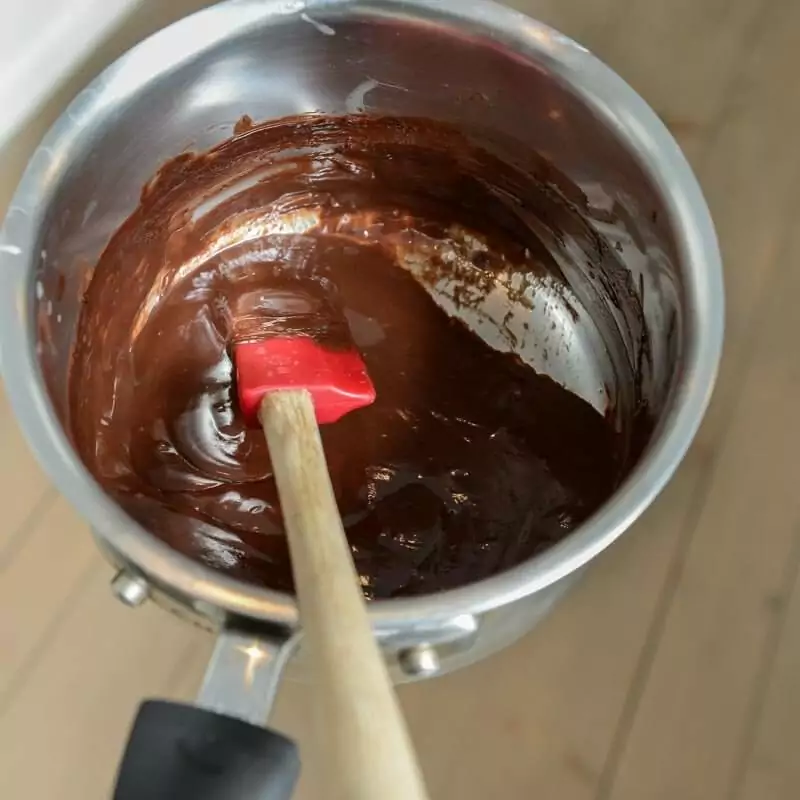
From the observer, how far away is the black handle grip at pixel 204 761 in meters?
0.49

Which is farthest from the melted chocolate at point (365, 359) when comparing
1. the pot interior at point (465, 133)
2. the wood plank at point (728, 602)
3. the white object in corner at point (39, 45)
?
the white object in corner at point (39, 45)

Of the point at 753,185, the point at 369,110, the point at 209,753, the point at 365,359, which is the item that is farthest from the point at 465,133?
the point at 209,753

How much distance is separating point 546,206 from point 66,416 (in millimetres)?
441

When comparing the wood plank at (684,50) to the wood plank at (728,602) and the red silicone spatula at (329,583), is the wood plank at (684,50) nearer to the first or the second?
the wood plank at (728,602)

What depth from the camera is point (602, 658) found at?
906 millimetres

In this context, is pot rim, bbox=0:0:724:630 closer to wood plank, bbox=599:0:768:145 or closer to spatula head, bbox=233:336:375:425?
spatula head, bbox=233:336:375:425

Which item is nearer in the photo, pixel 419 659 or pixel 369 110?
pixel 419 659

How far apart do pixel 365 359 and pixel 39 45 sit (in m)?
0.54

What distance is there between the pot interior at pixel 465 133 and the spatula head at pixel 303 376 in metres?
0.13

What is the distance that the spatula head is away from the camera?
0.71 metres

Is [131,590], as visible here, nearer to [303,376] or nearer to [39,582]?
[303,376]

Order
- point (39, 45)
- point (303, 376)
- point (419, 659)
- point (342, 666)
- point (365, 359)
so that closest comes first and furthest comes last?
point (342, 666) → point (419, 659) → point (303, 376) → point (365, 359) → point (39, 45)

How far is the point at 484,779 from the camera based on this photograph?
86 cm

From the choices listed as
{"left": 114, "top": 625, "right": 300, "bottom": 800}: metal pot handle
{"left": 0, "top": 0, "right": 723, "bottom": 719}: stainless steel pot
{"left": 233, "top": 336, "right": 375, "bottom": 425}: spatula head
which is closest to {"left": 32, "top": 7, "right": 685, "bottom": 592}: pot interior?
{"left": 0, "top": 0, "right": 723, "bottom": 719}: stainless steel pot
